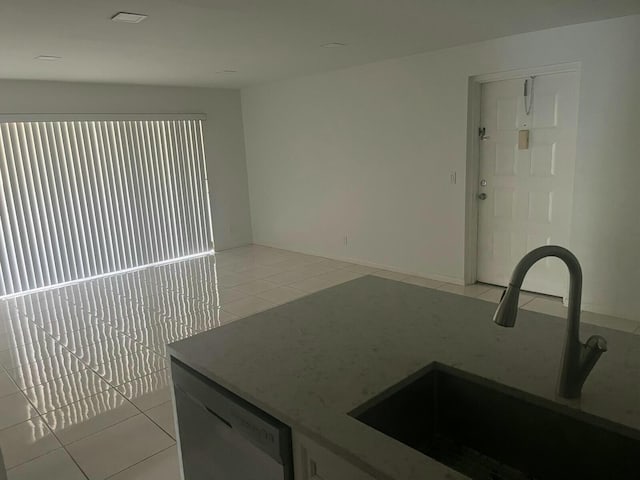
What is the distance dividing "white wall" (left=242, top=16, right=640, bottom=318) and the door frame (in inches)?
2.1

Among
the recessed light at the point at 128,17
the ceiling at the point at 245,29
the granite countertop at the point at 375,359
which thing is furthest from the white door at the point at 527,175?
the recessed light at the point at 128,17

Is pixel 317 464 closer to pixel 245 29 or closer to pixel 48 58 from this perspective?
pixel 245 29

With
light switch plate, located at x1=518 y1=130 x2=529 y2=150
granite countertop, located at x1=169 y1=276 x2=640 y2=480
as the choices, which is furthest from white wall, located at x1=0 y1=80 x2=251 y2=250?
granite countertop, located at x1=169 y1=276 x2=640 y2=480

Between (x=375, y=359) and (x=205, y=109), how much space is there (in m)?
6.16

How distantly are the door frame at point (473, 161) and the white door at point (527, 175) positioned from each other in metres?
0.05

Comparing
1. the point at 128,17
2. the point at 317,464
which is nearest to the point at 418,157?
the point at 128,17

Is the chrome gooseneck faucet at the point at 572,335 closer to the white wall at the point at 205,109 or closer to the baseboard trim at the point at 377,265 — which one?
the baseboard trim at the point at 377,265

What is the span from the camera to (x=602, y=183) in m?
3.88

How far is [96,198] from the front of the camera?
236 inches

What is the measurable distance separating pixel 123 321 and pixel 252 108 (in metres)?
3.89

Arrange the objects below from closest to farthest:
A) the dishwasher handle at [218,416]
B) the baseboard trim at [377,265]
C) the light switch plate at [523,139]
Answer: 1. the dishwasher handle at [218,416]
2. the light switch plate at [523,139]
3. the baseboard trim at [377,265]

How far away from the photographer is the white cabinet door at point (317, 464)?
1.04 meters

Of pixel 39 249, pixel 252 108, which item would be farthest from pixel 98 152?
pixel 252 108

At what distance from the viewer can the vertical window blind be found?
17.8 ft
